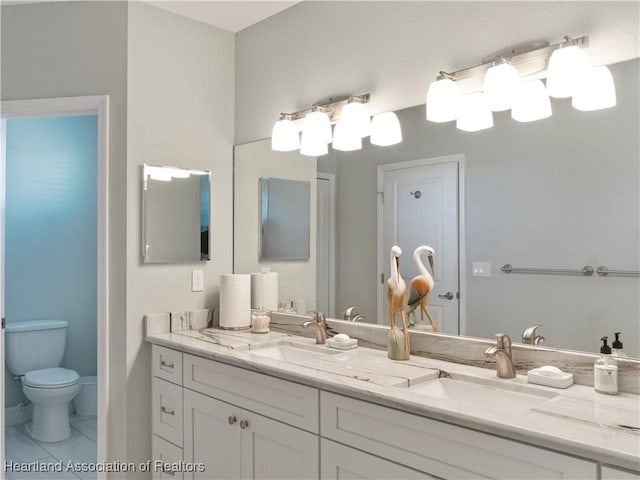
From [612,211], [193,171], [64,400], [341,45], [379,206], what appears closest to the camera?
[612,211]

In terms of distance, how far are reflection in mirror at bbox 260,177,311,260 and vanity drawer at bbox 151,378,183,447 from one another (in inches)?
31.9

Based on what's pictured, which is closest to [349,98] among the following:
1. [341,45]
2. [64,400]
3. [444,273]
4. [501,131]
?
[341,45]

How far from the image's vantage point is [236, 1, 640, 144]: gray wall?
158 cm

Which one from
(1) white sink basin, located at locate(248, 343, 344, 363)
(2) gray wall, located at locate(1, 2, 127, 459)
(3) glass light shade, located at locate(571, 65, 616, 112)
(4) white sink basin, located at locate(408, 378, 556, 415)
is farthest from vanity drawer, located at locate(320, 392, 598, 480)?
(2) gray wall, located at locate(1, 2, 127, 459)

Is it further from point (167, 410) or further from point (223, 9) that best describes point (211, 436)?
point (223, 9)

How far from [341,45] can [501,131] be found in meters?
0.91

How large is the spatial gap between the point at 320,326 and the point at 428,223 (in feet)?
2.21

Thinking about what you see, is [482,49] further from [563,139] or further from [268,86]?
[268,86]

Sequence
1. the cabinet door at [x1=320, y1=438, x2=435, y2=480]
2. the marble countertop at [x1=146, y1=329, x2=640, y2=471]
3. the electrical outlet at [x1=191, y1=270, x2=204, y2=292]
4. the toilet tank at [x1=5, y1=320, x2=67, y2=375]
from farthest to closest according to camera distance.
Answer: the toilet tank at [x1=5, y1=320, x2=67, y2=375] < the electrical outlet at [x1=191, y1=270, x2=204, y2=292] < the cabinet door at [x1=320, y1=438, x2=435, y2=480] < the marble countertop at [x1=146, y1=329, x2=640, y2=471]

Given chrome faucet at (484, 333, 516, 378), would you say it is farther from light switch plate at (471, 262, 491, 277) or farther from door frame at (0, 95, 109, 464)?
door frame at (0, 95, 109, 464)

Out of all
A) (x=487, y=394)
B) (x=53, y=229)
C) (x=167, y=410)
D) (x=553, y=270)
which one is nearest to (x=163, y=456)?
(x=167, y=410)

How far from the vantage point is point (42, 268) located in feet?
12.5

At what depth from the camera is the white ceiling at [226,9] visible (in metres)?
2.50

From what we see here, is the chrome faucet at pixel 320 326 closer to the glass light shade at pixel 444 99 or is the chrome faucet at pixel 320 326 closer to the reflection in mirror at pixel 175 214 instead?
the reflection in mirror at pixel 175 214
